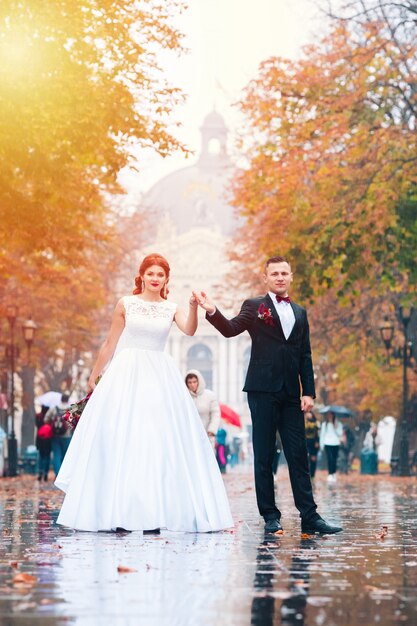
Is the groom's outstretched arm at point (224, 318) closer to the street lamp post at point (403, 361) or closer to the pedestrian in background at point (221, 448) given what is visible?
the pedestrian in background at point (221, 448)

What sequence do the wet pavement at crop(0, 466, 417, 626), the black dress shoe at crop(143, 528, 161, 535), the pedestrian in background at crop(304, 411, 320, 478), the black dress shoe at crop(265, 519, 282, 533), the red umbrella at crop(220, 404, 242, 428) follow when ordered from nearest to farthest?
the wet pavement at crop(0, 466, 417, 626) → the black dress shoe at crop(143, 528, 161, 535) → the black dress shoe at crop(265, 519, 282, 533) → the pedestrian in background at crop(304, 411, 320, 478) → the red umbrella at crop(220, 404, 242, 428)

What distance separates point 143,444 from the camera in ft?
35.3

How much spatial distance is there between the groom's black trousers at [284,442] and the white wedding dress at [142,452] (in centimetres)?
36

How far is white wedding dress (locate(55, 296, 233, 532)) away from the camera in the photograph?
10.5 m

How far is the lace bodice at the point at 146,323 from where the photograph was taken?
441 inches

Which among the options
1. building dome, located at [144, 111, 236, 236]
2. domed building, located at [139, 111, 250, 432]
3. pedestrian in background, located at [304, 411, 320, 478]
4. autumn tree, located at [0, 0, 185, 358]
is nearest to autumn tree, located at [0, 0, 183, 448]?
autumn tree, located at [0, 0, 185, 358]

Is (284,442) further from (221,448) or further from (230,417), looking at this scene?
(230,417)

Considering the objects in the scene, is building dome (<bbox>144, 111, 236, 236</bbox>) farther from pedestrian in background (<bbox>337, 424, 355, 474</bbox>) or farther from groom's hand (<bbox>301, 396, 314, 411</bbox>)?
groom's hand (<bbox>301, 396, 314, 411</bbox>)

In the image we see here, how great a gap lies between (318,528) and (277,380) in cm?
119

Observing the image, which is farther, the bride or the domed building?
the domed building

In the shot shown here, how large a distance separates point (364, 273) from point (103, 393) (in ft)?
47.2

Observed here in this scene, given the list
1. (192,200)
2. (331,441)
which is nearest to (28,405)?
(331,441)

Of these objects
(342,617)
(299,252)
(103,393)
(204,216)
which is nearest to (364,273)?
(299,252)

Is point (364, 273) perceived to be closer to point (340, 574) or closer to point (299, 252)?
point (299, 252)
